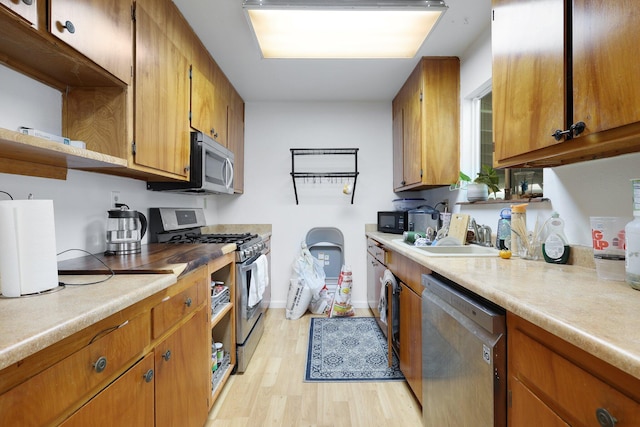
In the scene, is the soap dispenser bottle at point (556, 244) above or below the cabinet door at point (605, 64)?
below

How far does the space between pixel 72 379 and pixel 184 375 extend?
664 millimetres

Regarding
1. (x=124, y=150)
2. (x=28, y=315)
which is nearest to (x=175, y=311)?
(x=28, y=315)

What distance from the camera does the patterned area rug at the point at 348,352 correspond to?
197 centimetres

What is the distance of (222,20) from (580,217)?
2.26 m

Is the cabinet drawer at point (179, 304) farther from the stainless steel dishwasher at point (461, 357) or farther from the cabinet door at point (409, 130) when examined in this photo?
the cabinet door at point (409, 130)

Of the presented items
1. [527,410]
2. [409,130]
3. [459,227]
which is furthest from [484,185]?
[527,410]

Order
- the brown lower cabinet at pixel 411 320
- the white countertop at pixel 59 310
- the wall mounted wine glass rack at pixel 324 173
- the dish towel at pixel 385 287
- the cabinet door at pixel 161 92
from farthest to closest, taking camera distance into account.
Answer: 1. the wall mounted wine glass rack at pixel 324 173
2. the dish towel at pixel 385 287
3. the brown lower cabinet at pixel 411 320
4. the cabinet door at pixel 161 92
5. the white countertop at pixel 59 310

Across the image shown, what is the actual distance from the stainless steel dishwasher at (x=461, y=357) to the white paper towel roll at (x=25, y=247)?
51.7 inches

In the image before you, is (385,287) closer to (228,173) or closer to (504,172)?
(504,172)

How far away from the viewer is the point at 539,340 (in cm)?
72

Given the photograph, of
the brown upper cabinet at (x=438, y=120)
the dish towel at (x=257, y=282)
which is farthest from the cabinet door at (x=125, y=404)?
the brown upper cabinet at (x=438, y=120)

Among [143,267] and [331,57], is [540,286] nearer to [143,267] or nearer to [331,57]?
[143,267]

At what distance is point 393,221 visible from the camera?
9.71 ft

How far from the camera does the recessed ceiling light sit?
1654mm
